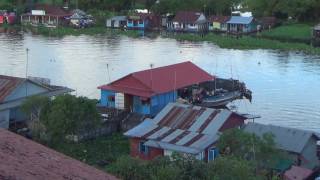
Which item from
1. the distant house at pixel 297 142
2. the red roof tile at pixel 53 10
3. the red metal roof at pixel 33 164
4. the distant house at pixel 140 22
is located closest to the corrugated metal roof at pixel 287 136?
the distant house at pixel 297 142

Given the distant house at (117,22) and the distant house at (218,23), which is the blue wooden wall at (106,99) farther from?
the distant house at (117,22)

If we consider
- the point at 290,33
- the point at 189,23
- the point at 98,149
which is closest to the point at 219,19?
the point at 189,23

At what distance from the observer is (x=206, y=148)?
16.0 feet

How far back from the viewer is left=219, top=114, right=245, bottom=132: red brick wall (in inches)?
211

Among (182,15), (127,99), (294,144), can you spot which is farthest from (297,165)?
(182,15)

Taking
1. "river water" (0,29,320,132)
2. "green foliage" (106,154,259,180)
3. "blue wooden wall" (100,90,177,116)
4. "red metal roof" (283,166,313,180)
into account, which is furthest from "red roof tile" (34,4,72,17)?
"green foliage" (106,154,259,180)

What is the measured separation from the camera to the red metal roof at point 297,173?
178 inches

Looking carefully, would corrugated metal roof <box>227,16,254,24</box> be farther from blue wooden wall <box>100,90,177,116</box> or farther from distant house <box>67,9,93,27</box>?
blue wooden wall <box>100,90,177,116</box>

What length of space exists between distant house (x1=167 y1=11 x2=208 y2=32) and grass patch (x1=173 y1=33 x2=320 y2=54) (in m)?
1.81

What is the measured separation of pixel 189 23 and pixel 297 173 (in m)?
11.5

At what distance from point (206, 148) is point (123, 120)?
1.75 metres

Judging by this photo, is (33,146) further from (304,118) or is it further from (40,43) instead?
(40,43)

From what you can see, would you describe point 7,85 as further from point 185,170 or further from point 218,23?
point 218,23

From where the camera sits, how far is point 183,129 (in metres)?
5.30
